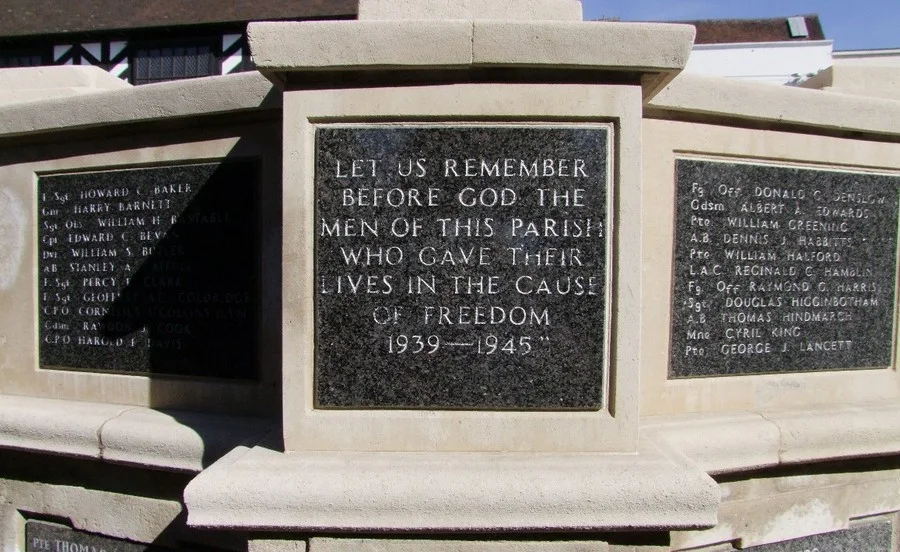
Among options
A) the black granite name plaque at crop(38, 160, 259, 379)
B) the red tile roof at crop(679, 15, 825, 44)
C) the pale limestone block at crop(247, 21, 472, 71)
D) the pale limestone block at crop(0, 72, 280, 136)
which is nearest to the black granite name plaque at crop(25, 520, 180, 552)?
the black granite name plaque at crop(38, 160, 259, 379)

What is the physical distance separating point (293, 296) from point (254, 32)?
0.94 meters

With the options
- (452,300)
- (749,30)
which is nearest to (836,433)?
(452,300)

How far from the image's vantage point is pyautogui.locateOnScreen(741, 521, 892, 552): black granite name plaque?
10.2 feet

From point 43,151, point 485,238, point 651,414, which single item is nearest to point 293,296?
point 485,238

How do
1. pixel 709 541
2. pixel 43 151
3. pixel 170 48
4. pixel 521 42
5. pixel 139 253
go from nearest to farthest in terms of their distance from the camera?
pixel 521 42 < pixel 709 541 < pixel 139 253 < pixel 43 151 < pixel 170 48

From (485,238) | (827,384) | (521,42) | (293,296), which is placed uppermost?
(521,42)

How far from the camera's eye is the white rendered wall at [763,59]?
62.2ft

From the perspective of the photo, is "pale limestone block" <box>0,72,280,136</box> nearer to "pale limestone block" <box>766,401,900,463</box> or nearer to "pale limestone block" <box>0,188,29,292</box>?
"pale limestone block" <box>0,188,29,292</box>

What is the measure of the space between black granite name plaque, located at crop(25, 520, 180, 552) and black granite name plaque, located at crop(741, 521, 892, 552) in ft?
9.91

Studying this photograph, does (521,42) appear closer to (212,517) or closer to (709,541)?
(212,517)

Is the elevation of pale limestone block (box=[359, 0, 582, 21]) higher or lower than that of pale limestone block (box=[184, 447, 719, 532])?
higher

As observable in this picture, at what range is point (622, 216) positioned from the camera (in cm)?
242

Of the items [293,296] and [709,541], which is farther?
[709,541]

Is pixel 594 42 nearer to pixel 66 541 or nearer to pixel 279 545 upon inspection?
pixel 279 545
